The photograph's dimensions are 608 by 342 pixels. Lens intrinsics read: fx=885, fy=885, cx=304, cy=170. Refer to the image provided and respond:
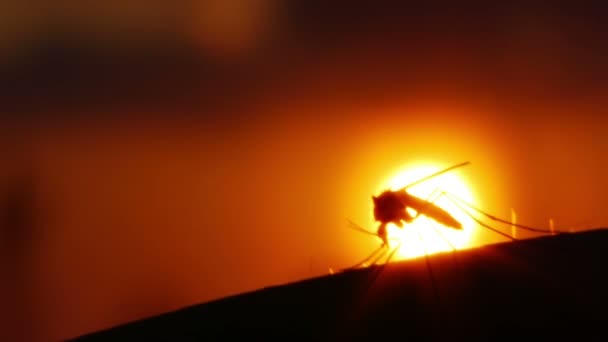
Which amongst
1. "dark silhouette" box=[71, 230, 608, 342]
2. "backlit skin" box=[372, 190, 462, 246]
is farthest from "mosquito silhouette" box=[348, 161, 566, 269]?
"dark silhouette" box=[71, 230, 608, 342]

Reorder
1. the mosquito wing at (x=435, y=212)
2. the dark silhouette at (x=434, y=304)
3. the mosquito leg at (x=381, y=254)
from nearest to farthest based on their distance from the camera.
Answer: the dark silhouette at (x=434, y=304) → the mosquito leg at (x=381, y=254) → the mosquito wing at (x=435, y=212)

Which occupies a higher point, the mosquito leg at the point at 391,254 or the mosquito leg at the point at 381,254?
the mosquito leg at the point at 391,254

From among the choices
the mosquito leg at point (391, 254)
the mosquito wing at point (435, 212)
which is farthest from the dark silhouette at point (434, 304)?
the mosquito wing at point (435, 212)

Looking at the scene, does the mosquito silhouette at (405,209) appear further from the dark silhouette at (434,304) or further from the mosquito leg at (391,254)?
the dark silhouette at (434,304)

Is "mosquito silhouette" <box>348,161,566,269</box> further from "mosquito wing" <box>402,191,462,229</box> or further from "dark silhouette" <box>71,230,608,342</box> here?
"dark silhouette" <box>71,230,608,342</box>

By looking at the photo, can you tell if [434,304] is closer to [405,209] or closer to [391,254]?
[391,254]

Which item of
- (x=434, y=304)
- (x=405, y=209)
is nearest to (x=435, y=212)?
(x=405, y=209)

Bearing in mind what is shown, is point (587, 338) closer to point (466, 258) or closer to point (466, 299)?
point (466, 299)

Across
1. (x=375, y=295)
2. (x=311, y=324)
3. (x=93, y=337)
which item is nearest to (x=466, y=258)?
(x=375, y=295)
